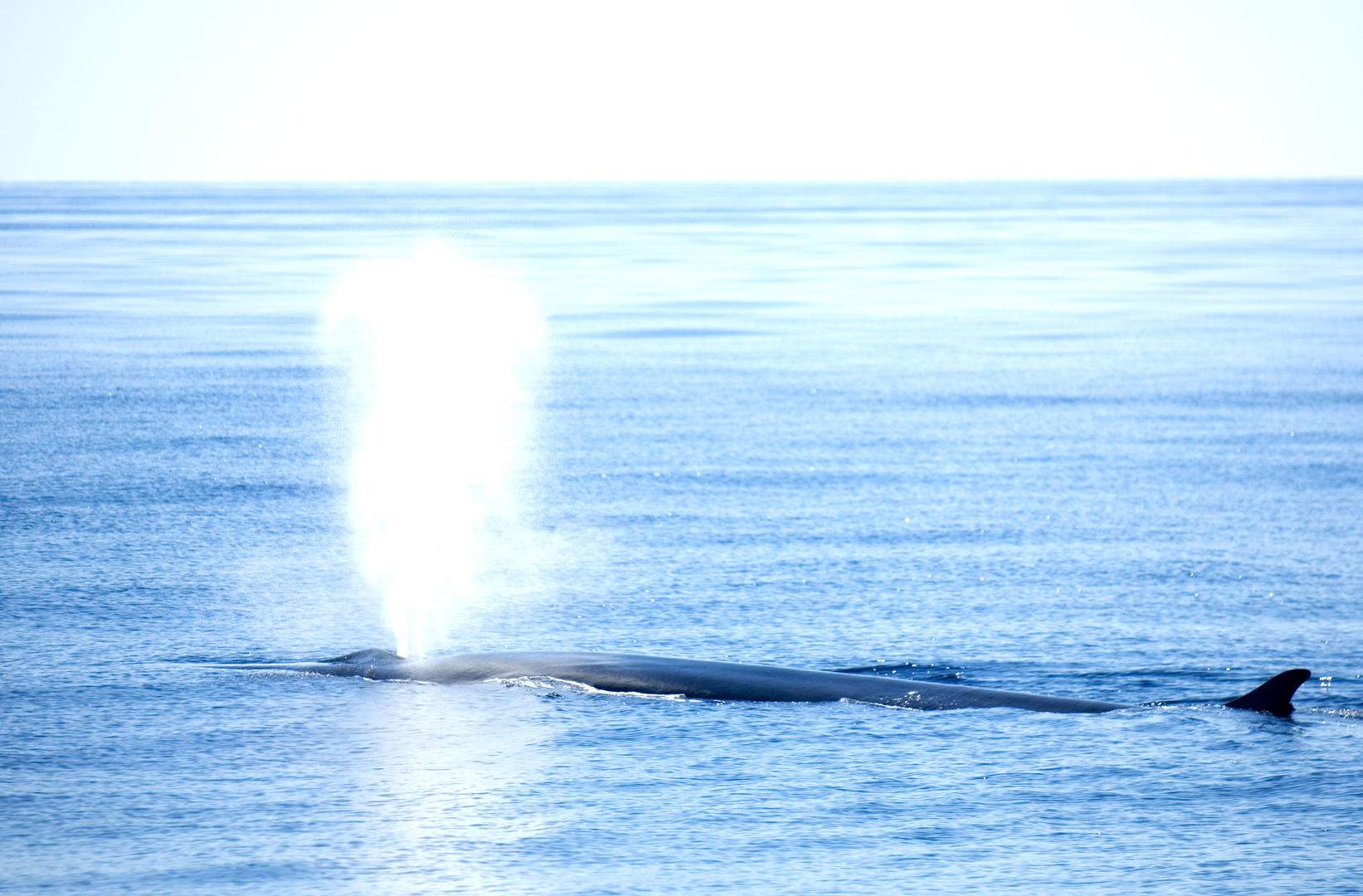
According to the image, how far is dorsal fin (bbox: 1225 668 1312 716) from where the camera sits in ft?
40.1

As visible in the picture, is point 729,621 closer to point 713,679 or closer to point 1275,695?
point 713,679

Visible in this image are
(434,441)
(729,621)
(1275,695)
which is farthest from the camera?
(434,441)

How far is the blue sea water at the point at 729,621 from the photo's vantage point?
10.4 m

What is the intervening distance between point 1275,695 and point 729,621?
4.68 meters

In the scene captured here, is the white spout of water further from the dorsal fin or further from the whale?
the dorsal fin

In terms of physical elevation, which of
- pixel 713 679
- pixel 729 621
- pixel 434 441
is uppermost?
pixel 434 441

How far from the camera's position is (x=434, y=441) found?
93.5 feet

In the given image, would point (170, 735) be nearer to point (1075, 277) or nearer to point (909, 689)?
point (909, 689)

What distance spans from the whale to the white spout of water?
0.74 meters

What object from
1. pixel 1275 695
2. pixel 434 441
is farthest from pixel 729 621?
pixel 434 441

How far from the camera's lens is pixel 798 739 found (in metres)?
12.3

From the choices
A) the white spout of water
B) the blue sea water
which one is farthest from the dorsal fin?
the white spout of water

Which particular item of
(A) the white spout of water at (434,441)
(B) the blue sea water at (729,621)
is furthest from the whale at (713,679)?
(A) the white spout of water at (434,441)

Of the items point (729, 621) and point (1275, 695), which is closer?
point (1275, 695)
